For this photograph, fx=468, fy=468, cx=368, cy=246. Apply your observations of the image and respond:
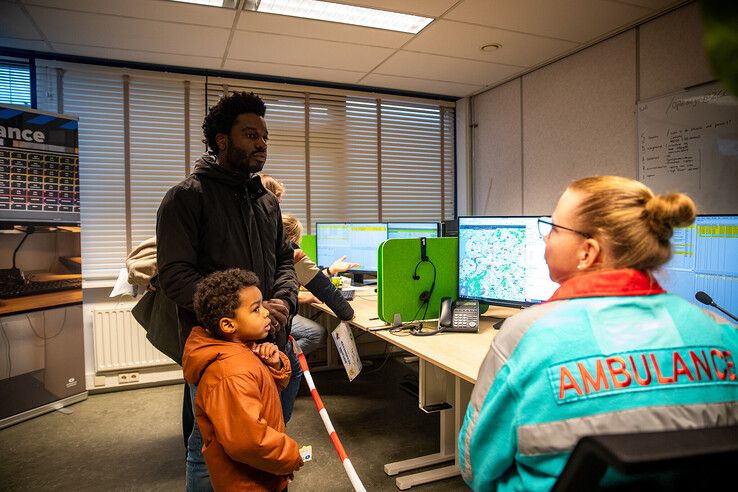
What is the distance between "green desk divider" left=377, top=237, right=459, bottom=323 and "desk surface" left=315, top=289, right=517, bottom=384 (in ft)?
0.34

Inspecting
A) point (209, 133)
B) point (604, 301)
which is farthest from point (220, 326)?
point (604, 301)

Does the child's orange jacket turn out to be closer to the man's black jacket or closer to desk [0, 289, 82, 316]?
the man's black jacket

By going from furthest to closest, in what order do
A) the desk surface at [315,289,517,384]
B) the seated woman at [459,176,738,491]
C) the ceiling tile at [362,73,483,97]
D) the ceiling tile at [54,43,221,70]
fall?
the ceiling tile at [362,73,483,97], the ceiling tile at [54,43,221,70], the desk surface at [315,289,517,384], the seated woman at [459,176,738,491]

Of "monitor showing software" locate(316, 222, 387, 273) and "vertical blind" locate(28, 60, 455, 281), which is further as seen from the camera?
"vertical blind" locate(28, 60, 455, 281)

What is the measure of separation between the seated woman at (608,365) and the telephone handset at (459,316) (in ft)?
4.28

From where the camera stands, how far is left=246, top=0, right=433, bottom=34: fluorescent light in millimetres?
2828

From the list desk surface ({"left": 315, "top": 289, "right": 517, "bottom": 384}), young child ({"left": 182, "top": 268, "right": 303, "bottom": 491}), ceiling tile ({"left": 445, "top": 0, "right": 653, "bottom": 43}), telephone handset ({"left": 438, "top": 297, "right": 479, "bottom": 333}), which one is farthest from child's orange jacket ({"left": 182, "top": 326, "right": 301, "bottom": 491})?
ceiling tile ({"left": 445, "top": 0, "right": 653, "bottom": 43})

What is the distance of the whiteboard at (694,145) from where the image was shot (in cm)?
269

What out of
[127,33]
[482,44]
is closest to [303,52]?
[127,33]

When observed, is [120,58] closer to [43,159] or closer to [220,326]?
[43,159]

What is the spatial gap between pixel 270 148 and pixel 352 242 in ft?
4.07

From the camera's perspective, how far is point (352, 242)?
3740mm

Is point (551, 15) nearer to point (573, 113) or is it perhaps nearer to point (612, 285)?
point (573, 113)

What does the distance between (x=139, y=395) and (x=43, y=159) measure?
6.08ft
